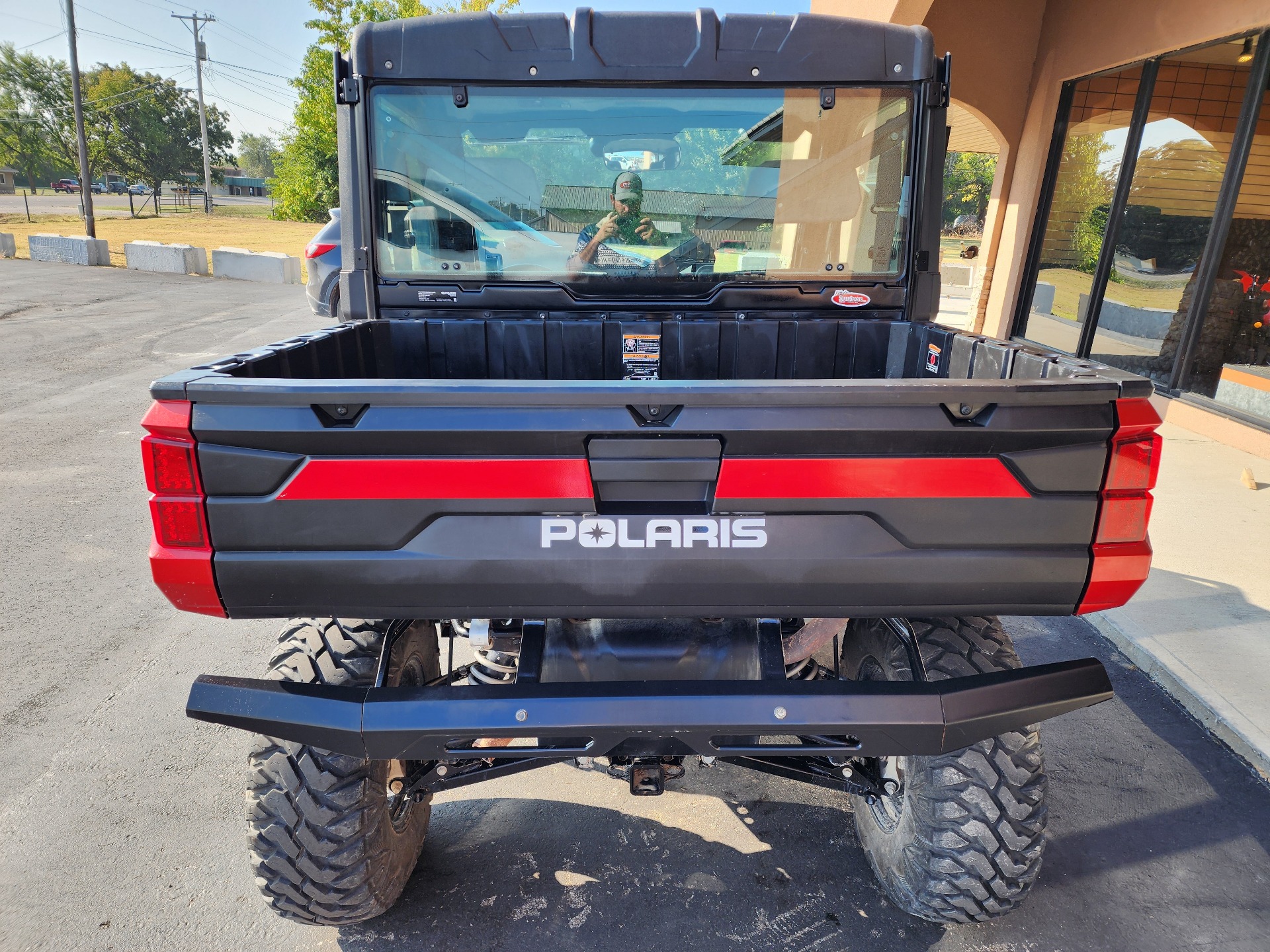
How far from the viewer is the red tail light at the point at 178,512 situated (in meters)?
1.70

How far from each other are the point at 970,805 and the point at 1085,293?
9.02m

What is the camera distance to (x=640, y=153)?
310 centimetres

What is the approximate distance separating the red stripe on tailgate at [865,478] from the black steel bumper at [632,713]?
444 millimetres

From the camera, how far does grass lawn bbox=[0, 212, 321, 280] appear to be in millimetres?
26938

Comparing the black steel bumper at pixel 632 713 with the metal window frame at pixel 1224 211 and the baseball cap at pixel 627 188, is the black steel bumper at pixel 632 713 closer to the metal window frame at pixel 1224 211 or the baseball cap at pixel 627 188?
the baseball cap at pixel 627 188

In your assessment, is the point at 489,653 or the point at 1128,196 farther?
the point at 1128,196

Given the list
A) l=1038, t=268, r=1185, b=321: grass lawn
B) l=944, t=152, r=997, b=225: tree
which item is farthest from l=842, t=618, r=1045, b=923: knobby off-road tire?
l=944, t=152, r=997, b=225: tree

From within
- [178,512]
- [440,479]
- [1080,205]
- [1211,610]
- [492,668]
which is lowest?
[1211,610]

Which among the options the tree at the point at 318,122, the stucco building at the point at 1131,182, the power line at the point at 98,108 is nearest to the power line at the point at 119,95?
the power line at the point at 98,108

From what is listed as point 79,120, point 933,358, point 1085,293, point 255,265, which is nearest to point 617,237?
point 933,358

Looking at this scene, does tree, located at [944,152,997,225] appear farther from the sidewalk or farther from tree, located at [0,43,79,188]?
tree, located at [0,43,79,188]

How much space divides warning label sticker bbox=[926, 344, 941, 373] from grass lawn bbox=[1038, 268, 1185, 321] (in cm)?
A: 669

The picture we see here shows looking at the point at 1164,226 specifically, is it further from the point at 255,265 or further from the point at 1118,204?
the point at 255,265

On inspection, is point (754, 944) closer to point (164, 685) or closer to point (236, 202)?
point (164, 685)
